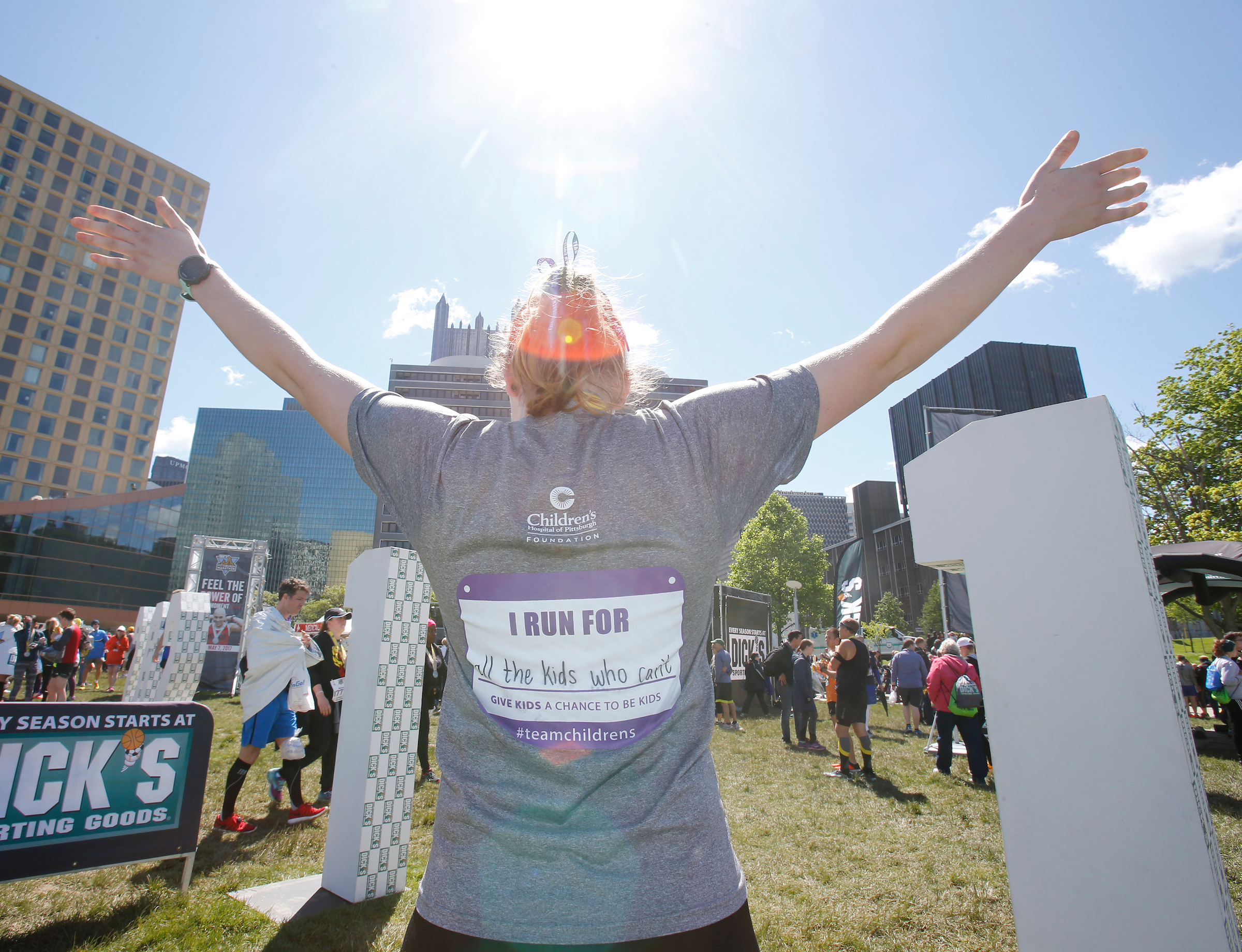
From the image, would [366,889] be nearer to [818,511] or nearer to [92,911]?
[92,911]

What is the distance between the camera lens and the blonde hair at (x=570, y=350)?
3.58 ft

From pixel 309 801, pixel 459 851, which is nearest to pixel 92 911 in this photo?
pixel 309 801

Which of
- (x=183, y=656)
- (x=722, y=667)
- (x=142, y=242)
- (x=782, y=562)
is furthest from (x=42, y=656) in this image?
(x=782, y=562)

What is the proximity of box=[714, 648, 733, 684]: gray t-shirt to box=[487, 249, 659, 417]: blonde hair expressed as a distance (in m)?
14.6

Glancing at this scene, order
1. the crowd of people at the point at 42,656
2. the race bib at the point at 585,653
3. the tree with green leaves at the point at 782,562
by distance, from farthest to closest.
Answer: the tree with green leaves at the point at 782,562 < the crowd of people at the point at 42,656 < the race bib at the point at 585,653

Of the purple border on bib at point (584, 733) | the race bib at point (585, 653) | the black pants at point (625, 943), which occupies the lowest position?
the black pants at point (625, 943)

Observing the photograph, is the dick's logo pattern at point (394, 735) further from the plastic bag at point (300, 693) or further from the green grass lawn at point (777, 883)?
the plastic bag at point (300, 693)

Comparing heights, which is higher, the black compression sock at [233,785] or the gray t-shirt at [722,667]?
the gray t-shirt at [722,667]

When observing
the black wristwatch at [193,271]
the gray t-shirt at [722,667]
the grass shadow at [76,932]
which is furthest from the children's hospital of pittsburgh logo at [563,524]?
the gray t-shirt at [722,667]

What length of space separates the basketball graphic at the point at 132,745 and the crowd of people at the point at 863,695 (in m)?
6.92

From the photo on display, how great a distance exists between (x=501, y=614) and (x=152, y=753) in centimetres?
524

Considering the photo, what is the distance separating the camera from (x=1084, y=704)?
2246mm

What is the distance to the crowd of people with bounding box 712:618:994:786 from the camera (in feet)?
28.8

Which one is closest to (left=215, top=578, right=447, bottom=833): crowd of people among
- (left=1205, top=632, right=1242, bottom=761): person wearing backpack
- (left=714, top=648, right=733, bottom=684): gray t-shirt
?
(left=714, top=648, right=733, bottom=684): gray t-shirt
